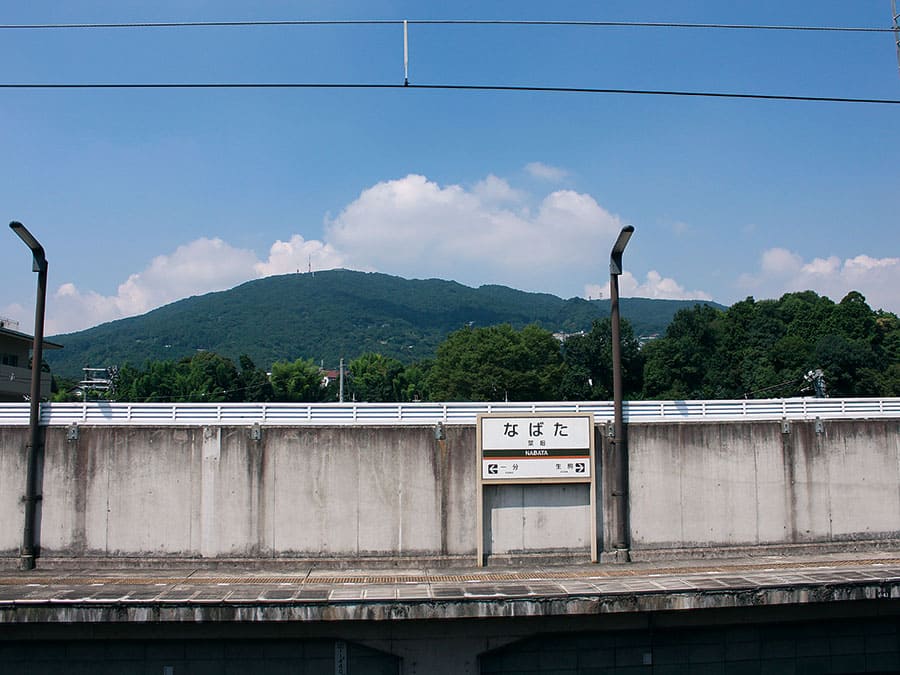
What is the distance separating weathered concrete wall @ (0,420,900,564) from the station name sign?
1.59ft

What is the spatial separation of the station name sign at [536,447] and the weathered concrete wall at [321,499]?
0.49 m

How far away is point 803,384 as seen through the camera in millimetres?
70625

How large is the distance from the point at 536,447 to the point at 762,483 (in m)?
6.69

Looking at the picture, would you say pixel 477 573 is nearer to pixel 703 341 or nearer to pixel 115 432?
pixel 115 432

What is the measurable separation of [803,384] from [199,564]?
6852cm

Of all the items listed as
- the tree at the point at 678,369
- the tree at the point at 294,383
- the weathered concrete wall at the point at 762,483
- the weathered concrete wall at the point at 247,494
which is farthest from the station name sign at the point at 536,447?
the tree at the point at 294,383

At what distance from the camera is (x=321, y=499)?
18.2m

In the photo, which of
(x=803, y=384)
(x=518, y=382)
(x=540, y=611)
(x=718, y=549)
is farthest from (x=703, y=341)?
(x=540, y=611)

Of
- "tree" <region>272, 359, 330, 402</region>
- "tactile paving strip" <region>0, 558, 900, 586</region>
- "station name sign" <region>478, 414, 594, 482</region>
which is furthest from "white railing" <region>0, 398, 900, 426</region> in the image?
"tree" <region>272, 359, 330, 402</region>

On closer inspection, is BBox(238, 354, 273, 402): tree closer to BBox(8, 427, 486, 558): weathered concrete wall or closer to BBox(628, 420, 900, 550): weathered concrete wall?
BBox(8, 427, 486, 558): weathered concrete wall

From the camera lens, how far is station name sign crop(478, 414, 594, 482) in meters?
18.2

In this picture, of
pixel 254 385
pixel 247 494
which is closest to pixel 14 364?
pixel 247 494

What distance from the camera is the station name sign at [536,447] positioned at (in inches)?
719

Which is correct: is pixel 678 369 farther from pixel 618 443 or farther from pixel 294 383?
pixel 618 443
